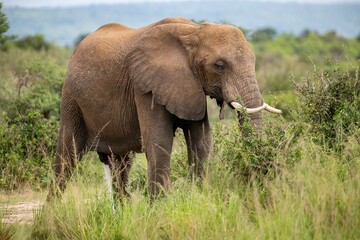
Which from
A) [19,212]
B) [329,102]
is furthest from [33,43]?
[329,102]

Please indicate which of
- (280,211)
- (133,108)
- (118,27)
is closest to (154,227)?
(280,211)

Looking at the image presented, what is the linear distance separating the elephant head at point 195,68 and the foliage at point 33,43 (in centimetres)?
2517

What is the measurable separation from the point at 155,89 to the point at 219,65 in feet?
2.26

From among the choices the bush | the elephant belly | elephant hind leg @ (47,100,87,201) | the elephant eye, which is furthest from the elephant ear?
the bush

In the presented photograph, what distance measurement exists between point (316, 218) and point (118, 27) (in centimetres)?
380

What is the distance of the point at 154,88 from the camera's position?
8000 millimetres

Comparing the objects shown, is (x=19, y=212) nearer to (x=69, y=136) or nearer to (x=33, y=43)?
(x=69, y=136)

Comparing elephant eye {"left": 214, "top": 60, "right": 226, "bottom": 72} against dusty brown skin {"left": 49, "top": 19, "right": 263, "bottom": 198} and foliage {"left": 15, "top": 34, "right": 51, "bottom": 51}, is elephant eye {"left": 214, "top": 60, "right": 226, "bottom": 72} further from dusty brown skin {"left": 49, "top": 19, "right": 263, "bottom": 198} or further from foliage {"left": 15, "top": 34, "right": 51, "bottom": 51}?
foliage {"left": 15, "top": 34, "right": 51, "bottom": 51}

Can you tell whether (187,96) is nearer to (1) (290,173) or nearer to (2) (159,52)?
(2) (159,52)

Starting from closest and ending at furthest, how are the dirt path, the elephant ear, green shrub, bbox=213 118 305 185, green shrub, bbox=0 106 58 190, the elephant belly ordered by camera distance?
1. green shrub, bbox=213 118 305 185
2. the elephant ear
3. the dirt path
4. the elephant belly
5. green shrub, bbox=0 106 58 190

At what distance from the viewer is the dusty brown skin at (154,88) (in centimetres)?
770

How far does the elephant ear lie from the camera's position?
789cm

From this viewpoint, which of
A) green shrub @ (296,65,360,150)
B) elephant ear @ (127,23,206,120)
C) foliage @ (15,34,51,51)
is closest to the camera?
elephant ear @ (127,23,206,120)

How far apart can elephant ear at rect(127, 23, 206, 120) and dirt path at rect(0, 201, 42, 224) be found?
5.37ft
